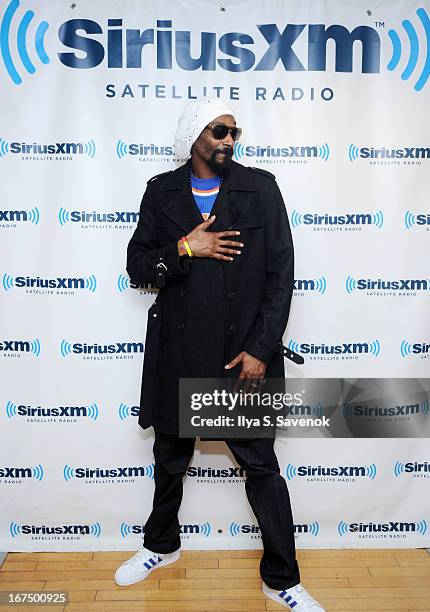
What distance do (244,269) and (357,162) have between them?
78 cm

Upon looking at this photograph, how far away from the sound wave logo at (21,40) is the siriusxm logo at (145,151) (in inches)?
18.9

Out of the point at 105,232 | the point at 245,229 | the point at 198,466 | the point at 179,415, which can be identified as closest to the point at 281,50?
the point at 245,229

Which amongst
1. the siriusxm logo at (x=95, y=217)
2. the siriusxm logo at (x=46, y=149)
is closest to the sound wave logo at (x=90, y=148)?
the siriusxm logo at (x=46, y=149)

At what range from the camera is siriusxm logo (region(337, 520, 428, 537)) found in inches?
A: 111

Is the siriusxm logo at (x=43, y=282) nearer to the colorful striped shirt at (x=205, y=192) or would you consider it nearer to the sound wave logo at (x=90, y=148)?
the sound wave logo at (x=90, y=148)

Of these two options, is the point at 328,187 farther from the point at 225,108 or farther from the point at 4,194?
the point at 4,194

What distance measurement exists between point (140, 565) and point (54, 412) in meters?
0.77

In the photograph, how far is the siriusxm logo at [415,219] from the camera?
2664 millimetres

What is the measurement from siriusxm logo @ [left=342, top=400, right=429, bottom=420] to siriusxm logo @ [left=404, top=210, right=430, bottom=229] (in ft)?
2.69

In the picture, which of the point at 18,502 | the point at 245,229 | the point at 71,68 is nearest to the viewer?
the point at 245,229

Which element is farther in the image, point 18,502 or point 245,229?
point 18,502

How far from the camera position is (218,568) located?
265 cm

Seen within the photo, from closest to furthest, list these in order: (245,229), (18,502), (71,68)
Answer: (245,229) < (71,68) < (18,502)

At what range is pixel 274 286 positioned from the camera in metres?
2.32
